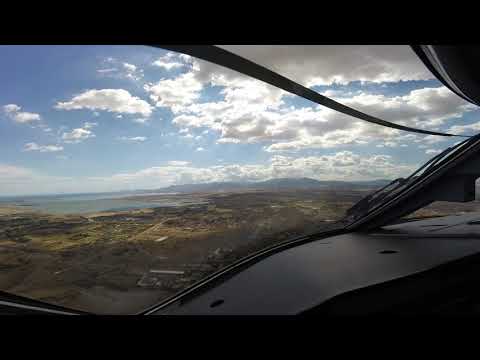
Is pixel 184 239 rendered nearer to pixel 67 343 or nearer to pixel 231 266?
pixel 231 266

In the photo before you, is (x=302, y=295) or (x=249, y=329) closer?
(x=249, y=329)

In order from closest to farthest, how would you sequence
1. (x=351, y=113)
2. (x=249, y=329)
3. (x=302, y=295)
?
1. (x=249, y=329)
2. (x=302, y=295)
3. (x=351, y=113)

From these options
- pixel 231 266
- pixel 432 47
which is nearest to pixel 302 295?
pixel 231 266

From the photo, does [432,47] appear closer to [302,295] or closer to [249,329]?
[302,295]
